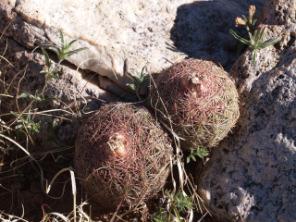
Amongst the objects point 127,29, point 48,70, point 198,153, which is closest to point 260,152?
point 198,153

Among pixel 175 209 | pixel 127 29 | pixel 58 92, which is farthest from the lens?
pixel 127 29

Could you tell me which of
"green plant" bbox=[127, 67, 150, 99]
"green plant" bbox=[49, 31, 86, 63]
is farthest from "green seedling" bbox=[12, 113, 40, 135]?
"green plant" bbox=[127, 67, 150, 99]

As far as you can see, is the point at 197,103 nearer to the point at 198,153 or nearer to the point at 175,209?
the point at 198,153

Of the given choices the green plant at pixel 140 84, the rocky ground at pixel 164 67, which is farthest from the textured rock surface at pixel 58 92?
the green plant at pixel 140 84

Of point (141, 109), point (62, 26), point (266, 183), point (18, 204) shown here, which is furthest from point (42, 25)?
point (266, 183)

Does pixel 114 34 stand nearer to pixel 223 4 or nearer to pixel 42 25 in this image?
pixel 42 25

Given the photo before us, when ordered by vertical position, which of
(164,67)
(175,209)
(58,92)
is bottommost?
(175,209)
